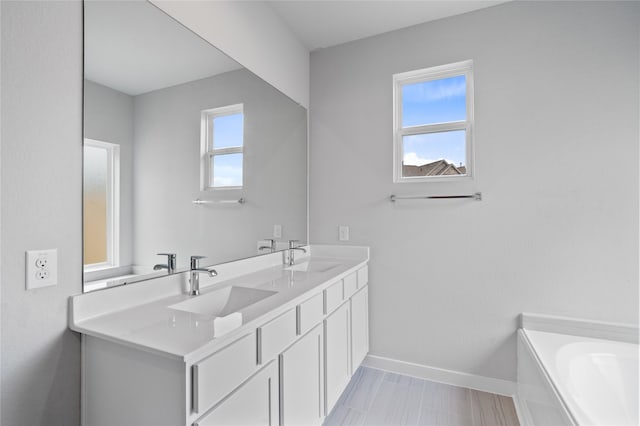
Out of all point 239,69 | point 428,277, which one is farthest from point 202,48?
point 428,277

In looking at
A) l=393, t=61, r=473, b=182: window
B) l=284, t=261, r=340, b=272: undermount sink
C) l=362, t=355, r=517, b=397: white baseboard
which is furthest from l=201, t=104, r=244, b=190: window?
l=362, t=355, r=517, b=397: white baseboard

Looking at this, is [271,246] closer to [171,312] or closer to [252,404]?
[171,312]

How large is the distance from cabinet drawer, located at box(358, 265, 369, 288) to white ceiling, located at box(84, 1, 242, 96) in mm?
1597

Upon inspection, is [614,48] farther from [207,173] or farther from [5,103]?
[5,103]

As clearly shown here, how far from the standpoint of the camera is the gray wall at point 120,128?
1.07 metres

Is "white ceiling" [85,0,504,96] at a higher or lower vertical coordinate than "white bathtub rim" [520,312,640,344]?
higher

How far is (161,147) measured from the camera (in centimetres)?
133

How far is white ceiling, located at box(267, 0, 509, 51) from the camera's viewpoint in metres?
2.05

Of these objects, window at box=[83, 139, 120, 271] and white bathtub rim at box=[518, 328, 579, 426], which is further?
white bathtub rim at box=[518, 328, 579, 426]

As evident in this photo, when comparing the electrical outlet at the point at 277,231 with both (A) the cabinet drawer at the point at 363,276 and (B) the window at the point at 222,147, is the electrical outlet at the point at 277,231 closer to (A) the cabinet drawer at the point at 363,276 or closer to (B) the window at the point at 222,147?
(B) the window at the point at 222,147

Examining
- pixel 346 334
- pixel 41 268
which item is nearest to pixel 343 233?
pixel 346 334

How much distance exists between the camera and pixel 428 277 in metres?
2.23

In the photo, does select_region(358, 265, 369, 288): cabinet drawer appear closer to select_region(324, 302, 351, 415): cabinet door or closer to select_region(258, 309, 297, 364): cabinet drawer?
select_region(324, 302, 351, 415): cabinet door

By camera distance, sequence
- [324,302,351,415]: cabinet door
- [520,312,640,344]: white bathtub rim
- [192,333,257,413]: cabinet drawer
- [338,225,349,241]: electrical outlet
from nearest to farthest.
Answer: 1. [192,333,257,413]: cabinet drawer
2. [324,302,351,415]: cabinet door
3. [520,312,640,344]: white bathtub rim
4. [338,225,349,241]: electrical outlet
